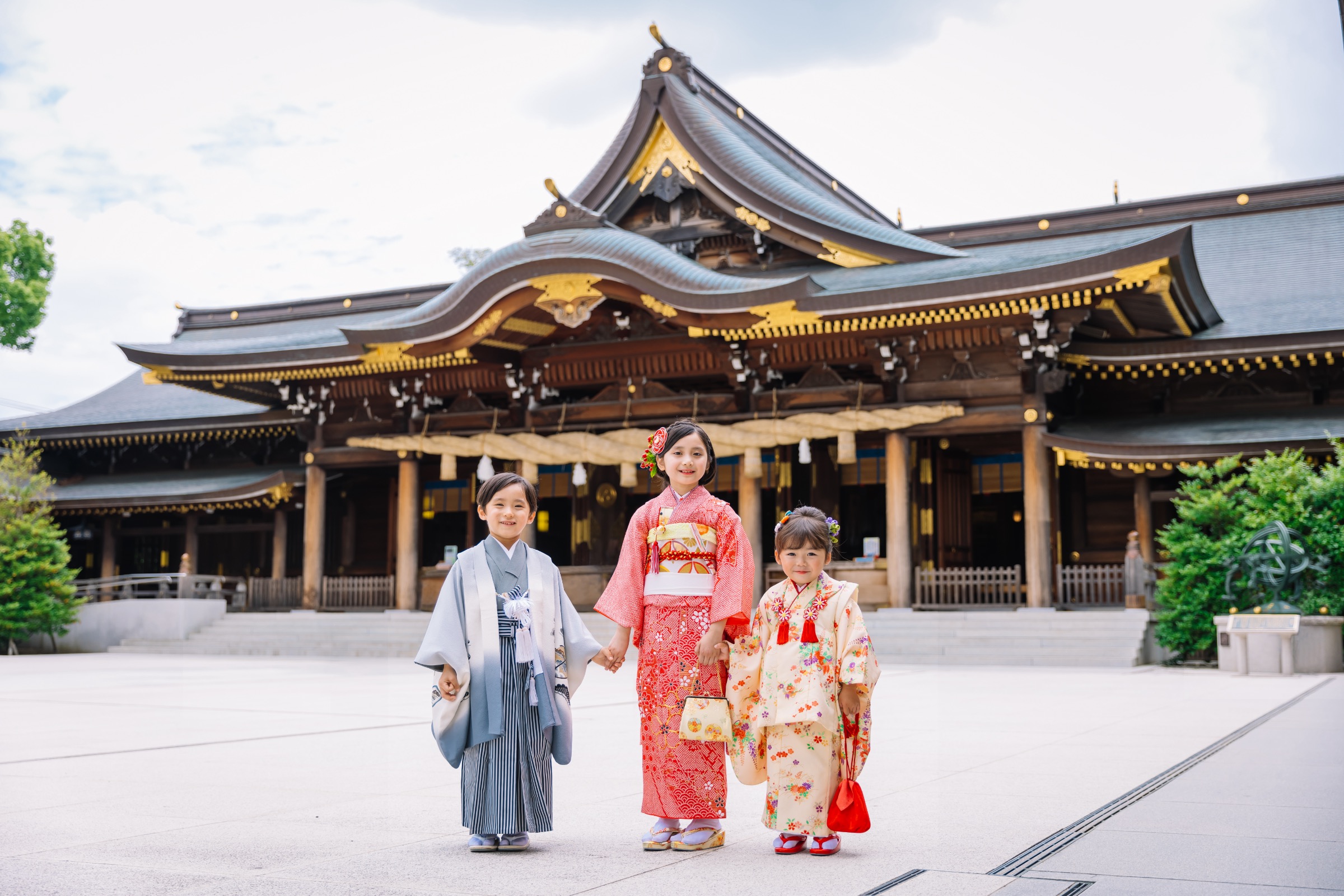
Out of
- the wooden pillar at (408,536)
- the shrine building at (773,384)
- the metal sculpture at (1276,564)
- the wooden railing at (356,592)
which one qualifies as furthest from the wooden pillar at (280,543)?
the metal sculpture at (1276,564)

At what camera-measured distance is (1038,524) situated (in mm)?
16906

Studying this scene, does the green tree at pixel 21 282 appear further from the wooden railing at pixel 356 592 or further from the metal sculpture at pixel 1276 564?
the metal sculpture at pixel 1276 564

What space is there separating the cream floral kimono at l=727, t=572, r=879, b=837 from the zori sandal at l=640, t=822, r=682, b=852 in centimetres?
34

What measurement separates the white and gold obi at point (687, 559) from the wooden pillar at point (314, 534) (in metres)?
18.1

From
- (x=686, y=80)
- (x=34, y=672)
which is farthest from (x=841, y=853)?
(x=686, y=80)

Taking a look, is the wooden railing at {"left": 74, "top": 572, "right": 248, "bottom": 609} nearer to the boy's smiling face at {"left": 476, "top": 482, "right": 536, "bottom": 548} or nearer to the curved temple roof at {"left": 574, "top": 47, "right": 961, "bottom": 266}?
the curved temple roof at {"left": 574, "top": 47, "right": 961, "bottom": 266}

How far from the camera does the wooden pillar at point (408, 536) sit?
20875 millimetres

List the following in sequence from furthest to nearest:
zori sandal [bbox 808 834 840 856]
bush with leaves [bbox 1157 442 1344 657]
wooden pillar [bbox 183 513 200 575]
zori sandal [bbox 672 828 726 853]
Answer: wooden pillar [bbox 183 513 200 575] < bush with leaves [bbox 1157 442 1344 657] < zori sandal [bbox 672 828 726 853] < zori sandal [bbox 808 834 840 856]

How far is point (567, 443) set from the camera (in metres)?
19.7

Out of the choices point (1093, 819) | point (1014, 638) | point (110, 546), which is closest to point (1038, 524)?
point (1014, 638)

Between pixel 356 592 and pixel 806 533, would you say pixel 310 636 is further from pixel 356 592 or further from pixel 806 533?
pixel 806 533

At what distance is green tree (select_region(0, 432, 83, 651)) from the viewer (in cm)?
1950

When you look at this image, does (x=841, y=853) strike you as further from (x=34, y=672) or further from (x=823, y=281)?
(x=823, y=281)

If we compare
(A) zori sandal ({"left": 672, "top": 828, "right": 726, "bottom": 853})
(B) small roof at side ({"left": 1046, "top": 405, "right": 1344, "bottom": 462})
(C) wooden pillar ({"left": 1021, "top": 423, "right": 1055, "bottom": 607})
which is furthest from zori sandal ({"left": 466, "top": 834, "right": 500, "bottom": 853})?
(B) small roof at side ({"left": 1046, "top": 405, "right": 1344, "bottom": 462})
